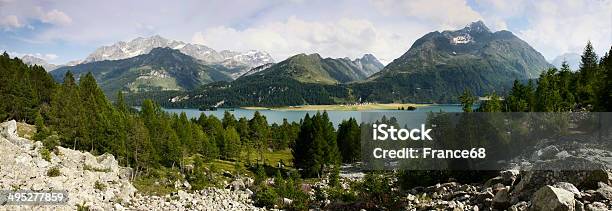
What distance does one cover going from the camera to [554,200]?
1745 cm

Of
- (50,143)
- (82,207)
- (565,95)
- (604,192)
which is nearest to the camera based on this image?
(604,192)

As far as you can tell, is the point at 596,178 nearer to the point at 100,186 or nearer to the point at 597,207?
the point at 597,207

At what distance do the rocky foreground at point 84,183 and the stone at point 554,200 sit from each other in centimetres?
2697

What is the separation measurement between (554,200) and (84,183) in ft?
115

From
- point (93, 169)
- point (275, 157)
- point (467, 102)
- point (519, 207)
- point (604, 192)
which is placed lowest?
point (275, 157)

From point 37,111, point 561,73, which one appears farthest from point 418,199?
point 561,73

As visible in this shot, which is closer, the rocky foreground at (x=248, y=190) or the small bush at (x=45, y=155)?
the rocky foreground at (x=248, y=190)

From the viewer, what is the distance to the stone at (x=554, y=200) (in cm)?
1725

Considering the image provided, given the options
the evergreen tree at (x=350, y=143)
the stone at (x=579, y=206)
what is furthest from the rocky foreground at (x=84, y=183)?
the evergreen tree at (x=350, y=143)

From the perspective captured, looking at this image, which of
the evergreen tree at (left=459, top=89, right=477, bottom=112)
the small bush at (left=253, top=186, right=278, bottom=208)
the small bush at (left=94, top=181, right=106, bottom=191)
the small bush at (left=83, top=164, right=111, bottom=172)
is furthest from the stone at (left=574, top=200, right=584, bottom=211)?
the small bush at (left=83, top=164, right=111, bottom=172)

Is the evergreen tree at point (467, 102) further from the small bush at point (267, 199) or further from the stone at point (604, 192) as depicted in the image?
the small bush at point (267, 199)

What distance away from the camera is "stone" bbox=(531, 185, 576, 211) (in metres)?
17.2

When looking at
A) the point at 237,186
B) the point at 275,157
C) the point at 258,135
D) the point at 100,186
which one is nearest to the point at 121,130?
the point at 237,186

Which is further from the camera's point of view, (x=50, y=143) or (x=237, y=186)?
(x=237, y=186)
